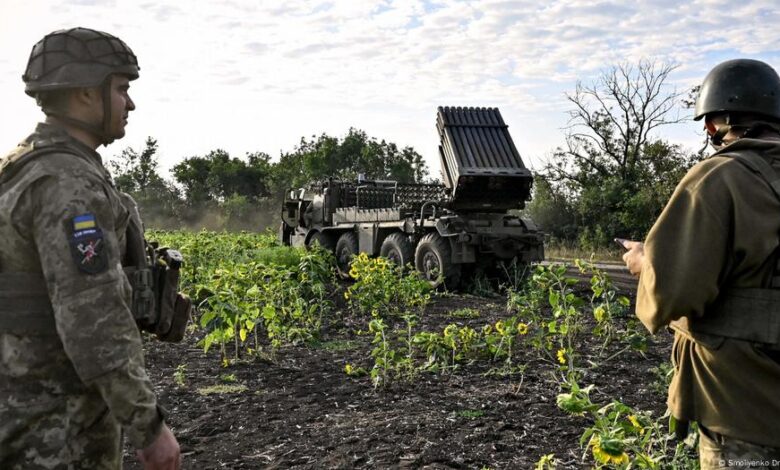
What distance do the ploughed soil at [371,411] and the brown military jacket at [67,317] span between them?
1.89 metres

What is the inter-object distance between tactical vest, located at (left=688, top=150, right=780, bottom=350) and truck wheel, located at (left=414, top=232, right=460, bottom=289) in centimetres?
834

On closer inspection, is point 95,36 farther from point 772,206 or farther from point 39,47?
point 772,206

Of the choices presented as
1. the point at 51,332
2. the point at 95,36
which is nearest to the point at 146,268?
the point at 51,332

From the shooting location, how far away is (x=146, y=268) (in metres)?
2.26

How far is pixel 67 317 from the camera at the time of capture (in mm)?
1844

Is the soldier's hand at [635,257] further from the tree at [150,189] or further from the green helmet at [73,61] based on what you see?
the tree at [150,189]

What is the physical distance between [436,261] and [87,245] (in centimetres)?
929

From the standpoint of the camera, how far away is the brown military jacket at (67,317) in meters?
1.85

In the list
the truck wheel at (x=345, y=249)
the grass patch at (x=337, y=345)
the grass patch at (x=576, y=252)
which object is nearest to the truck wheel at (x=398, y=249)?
the truck wheel at (x=345, y=249)

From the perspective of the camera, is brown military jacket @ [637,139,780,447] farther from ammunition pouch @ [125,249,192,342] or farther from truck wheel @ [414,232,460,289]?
truck wheel @ [414,232,460,289]

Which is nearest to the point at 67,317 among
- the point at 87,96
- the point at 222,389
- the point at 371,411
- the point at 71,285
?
the point at 71,285

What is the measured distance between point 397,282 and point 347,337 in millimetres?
1595

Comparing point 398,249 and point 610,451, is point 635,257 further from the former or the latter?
point 398,249

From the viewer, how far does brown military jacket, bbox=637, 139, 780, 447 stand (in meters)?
1.96
